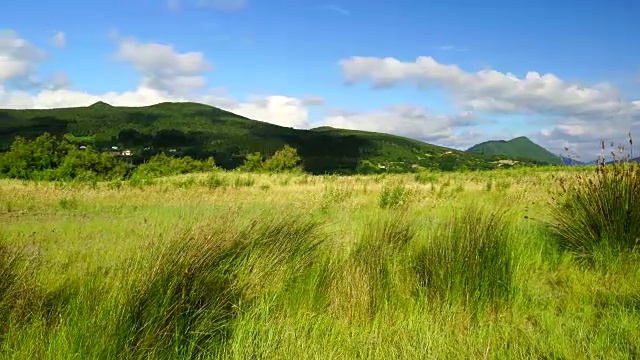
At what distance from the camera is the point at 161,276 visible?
3.04 meters

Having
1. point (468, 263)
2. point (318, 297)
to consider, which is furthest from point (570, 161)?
point (318, 297)

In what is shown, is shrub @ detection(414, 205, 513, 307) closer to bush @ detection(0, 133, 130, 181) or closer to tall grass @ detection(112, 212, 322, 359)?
tall grass @ detection(112, 212, 322, 359)

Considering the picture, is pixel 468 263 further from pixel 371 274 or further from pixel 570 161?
pixel 570 161

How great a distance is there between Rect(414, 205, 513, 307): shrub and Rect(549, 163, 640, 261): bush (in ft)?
4.96

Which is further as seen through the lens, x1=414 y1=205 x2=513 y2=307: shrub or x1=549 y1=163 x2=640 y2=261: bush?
A: x1=549 y1=163 x2=640 y2=261: bush

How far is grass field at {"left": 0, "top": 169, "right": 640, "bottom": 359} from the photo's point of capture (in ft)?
9.38

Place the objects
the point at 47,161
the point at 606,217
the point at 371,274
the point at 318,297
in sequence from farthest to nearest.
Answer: the point at 47,161 < the point at 606,217 < the point at 371,274 < the point at 318,297

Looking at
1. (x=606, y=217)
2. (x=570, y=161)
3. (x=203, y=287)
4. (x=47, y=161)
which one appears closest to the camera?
(x=203, y=287)

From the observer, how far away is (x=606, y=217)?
5.43 metres

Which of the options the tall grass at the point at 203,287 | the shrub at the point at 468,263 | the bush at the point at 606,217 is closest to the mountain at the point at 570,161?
the bush at the point at 606,217

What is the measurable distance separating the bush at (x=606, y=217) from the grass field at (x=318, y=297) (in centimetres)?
28

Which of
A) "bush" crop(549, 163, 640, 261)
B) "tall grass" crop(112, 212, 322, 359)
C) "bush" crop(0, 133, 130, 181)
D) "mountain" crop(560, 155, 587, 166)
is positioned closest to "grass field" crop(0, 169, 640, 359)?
"tall grass" crop(112, 212, 322, 359)

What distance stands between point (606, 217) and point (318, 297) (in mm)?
3787

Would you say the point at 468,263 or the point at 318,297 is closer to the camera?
the point at 318,297
